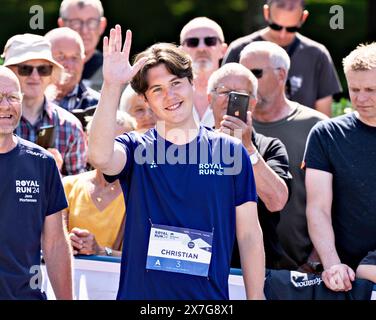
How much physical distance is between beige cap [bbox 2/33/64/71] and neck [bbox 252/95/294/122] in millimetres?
1406

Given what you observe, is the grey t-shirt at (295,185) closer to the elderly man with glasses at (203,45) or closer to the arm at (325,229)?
the arm at (325,229)

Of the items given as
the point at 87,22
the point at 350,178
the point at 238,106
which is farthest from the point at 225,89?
the point at 87,22

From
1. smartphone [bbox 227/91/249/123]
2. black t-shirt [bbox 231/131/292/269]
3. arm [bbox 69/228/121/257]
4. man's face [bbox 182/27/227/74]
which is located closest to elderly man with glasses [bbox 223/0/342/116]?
man's face [bbox 182/27/227/74]

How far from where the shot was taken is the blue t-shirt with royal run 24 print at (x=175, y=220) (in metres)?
4.48

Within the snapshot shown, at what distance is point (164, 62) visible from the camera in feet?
15.0

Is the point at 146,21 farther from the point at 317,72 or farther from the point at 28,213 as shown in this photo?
the point at 28,213

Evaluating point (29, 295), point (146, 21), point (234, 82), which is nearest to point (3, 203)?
point (29, 295)

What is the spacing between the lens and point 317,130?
5.39 metres

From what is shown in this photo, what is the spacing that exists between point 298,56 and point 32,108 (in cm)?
206

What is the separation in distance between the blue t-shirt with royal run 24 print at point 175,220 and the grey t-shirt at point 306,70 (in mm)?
2820

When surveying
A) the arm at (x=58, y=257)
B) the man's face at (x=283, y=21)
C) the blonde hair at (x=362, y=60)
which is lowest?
the arm at (x=58, y=257)

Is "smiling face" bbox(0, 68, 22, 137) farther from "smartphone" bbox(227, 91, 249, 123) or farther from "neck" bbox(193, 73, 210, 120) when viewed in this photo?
"neck" bbox(193, 73, 210, 120)

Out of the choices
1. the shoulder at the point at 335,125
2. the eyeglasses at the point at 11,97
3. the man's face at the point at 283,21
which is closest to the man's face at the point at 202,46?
the man's face at the point at 283,21

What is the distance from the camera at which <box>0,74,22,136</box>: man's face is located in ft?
16.0
